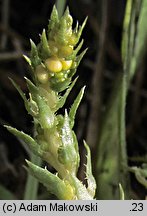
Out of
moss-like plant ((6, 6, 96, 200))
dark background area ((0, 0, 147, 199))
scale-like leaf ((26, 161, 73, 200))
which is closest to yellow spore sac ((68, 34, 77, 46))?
moss-like plant ((6, 6, 96, 200))

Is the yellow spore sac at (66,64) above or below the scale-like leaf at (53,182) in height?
above

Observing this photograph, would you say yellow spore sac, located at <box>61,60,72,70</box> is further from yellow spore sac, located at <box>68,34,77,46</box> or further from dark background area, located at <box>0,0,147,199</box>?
dark background area, located at <box>0,0,147,199</box>

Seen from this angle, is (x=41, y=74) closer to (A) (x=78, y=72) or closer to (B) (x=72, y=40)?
(B) (x=72, y=40)

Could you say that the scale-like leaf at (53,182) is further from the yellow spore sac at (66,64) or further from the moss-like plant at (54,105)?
the yellow spore sac at (66,64)

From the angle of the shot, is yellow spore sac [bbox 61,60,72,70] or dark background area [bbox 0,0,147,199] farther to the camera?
dark background area [bbox 0,0,147,199]

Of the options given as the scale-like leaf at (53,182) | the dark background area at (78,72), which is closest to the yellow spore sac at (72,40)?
the scale-like leaf at (53,182)

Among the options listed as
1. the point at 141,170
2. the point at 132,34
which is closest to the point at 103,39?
the point at 132,34

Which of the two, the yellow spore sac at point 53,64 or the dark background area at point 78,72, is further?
the dark background area at point 78,72

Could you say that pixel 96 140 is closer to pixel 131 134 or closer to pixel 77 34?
pixel 131 134
